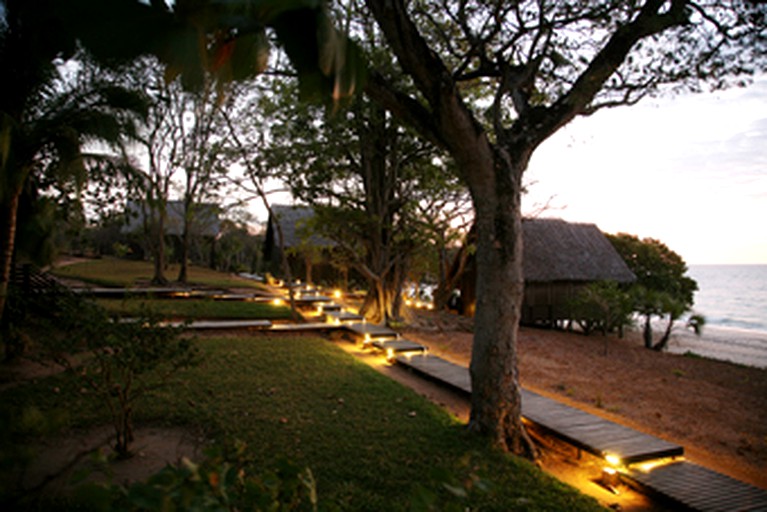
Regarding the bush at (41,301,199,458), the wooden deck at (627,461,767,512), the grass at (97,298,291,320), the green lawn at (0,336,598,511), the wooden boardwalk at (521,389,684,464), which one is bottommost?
the green lawn at (0,336,598,511)

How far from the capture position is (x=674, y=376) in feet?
33.1

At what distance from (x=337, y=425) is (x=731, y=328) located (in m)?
40.2

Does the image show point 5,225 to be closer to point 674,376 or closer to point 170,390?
point 170,390

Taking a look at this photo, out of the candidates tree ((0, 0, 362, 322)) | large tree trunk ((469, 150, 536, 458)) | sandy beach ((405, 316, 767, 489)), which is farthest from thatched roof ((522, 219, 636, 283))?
tree ((0, 0, 362, 322))

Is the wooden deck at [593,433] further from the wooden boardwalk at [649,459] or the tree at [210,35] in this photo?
the tree at [210,35]

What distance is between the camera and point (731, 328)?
34688 millimetres

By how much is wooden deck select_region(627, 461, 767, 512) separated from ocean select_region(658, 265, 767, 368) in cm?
1350

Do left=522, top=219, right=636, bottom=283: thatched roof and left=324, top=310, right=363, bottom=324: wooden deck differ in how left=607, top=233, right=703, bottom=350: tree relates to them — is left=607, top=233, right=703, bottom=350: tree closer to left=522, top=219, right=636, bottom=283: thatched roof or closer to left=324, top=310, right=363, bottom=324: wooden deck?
left=522, top=219, right=636, bottom=283: thatched roof

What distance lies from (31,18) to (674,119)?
1093 cm

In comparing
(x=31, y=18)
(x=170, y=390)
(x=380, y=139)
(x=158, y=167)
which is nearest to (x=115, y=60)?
(x=31, y=18)

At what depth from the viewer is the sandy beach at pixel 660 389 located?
19.2ft

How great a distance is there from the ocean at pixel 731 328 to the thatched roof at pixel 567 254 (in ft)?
11.5

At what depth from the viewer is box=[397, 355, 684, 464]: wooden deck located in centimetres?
456

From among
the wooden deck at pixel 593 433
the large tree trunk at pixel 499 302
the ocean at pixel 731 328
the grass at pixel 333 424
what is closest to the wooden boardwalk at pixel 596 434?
the wooden deck at pixel 593 433
